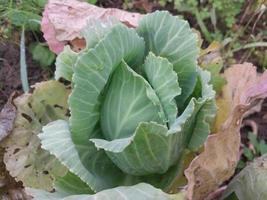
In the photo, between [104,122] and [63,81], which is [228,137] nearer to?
[104,122]

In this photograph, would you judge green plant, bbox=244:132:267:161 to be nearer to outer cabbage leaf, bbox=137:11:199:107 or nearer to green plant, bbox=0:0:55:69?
outer cabbage leaf, bbox=137:11:199:107

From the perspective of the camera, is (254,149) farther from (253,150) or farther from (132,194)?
(132,194)

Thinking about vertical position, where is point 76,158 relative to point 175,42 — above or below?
below

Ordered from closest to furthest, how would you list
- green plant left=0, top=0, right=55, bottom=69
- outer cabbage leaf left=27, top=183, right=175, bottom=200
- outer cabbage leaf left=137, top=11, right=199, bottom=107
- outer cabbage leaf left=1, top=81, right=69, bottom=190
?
outer cabbage leaf left=27, top=183, right=175, bottom=200, outer cabbage leaf left=137, top=11, right=199, bottom=107, outer cabbage leaf left=1, top=81, right=69, bottom=190, green plant left=0, top=0, right=55, bottom=69

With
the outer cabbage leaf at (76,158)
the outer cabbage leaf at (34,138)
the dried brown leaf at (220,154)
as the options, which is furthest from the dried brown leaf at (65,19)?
the dried brown leaf at (220,154)

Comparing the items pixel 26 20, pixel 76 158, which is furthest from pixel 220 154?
pixel 26 20

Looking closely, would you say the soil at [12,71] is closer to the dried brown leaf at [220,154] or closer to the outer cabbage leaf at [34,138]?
the outer cabbage leaf at [34,138]

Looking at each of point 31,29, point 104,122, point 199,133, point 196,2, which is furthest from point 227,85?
point 31,29

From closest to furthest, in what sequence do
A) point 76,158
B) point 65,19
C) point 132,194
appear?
point 132,194 → point 76,158 → point 65,19

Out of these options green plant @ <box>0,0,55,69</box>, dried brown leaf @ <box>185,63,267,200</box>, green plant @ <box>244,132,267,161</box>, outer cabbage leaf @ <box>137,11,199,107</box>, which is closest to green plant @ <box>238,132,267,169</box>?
green plant @ <box>244,132,267,161</box>
